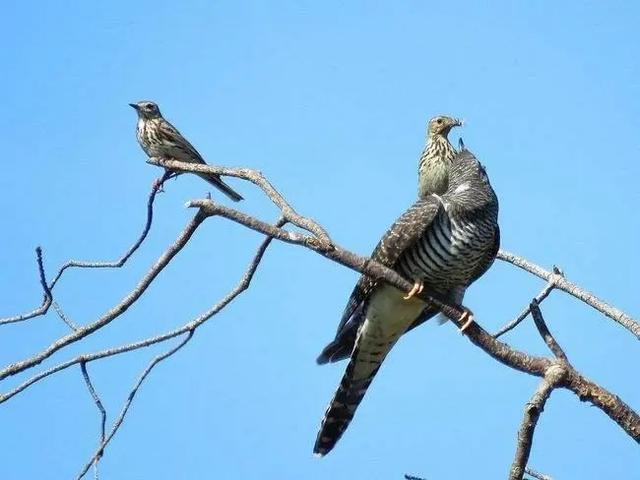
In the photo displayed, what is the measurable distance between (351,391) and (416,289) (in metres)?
1.28

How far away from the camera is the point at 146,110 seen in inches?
433

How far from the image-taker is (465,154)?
24.6 ft

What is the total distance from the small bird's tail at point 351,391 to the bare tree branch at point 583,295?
4.15 ft

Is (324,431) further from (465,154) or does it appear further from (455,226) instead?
(465,154)

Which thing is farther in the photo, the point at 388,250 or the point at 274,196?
the point at 388,250

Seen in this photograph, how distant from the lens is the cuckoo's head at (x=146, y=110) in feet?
36.1

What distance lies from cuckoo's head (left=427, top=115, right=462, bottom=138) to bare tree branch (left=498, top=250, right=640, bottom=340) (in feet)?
11.1

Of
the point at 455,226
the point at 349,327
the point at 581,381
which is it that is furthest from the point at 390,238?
the point at 581,381

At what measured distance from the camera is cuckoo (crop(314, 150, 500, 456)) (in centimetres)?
647

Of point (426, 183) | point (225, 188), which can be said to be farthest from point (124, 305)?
point (225, 188)

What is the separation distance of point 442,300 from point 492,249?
0.48 meters

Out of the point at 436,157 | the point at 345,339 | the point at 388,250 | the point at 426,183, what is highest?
the point at 436,157

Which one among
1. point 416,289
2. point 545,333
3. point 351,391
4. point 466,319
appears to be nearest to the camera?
point 545,333

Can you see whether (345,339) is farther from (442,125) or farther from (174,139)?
(174,139)
